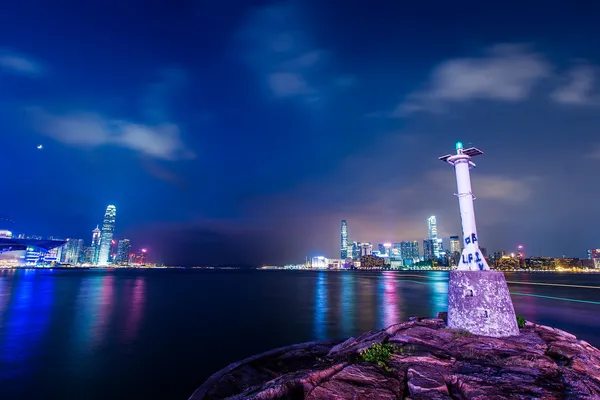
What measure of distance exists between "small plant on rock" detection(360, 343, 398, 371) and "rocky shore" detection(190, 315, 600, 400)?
19 mm

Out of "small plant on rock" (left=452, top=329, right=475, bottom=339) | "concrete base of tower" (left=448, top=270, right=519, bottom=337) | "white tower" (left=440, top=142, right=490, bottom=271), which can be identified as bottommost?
"small plant on rock" (left=452, top=329, right=475, bottom=339)

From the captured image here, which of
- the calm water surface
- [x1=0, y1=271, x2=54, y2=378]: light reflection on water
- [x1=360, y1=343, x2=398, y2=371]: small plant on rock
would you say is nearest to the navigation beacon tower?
[x1=360, y1=343, x2=398, y2=371]: small plant on rock

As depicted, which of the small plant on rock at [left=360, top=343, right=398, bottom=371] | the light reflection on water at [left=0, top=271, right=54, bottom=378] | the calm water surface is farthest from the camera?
the light reflection on water at [left=0, top=271, right=54, bottom=378]

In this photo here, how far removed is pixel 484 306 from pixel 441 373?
586 centimetres

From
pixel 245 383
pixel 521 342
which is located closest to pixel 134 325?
pixel 245 383

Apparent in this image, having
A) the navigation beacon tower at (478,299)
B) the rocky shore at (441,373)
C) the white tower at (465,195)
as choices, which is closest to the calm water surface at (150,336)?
the rocky shore at (441,373)

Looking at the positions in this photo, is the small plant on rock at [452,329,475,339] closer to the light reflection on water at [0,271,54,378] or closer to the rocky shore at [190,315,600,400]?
the rocky shore at [190,315,600,400]

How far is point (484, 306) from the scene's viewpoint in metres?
15.0

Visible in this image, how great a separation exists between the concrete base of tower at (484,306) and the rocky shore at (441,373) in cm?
53

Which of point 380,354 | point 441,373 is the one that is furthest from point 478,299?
point 380,354

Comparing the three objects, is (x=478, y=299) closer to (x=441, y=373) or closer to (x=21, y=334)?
(x=441, y=373)

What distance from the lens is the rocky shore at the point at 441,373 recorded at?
9.71 metres

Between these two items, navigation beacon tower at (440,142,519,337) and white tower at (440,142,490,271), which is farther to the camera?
white tower at (440,142,490,271)

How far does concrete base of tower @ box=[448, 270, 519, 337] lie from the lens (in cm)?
1478
